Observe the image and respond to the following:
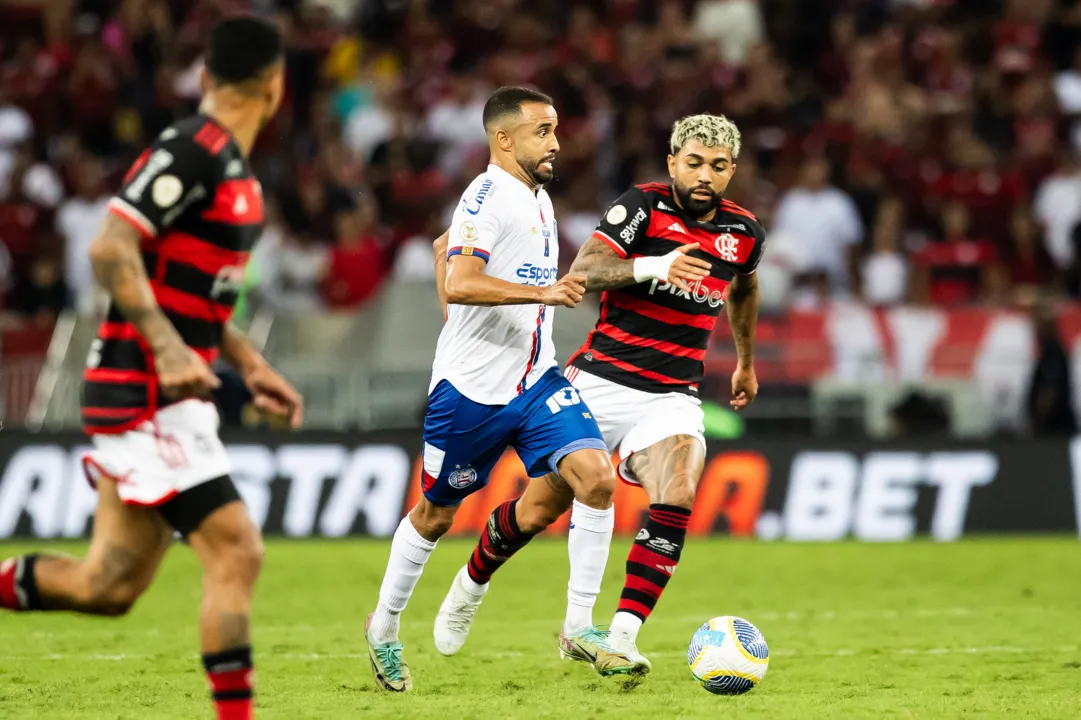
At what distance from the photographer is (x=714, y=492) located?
1497cm

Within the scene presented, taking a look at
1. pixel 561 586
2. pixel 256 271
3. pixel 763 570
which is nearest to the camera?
pixel 561 586

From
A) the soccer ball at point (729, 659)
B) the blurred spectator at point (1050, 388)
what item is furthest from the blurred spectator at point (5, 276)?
the soccer ball at point (729, 659)

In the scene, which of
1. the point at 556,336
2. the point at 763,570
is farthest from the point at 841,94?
the point at 763,570

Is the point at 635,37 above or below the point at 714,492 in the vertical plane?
above

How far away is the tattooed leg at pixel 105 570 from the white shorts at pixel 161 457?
0.11m

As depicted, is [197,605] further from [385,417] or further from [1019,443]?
[1019,443]

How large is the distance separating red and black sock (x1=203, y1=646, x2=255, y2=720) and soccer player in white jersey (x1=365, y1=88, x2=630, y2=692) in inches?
78.4

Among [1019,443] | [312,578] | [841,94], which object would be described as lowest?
[312,578]

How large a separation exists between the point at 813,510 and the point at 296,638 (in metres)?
6.73

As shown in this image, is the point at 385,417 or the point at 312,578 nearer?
the point at 312,578

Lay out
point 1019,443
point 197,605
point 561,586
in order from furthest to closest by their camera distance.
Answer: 1. point 1019,443
2. point 561,586
3. point 197,605

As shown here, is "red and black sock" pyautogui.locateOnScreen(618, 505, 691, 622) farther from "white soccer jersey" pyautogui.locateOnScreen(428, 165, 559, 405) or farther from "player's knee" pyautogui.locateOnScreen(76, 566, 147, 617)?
"player's knee" pyautogui.locateOnScreen(76, 566, 147, 617)

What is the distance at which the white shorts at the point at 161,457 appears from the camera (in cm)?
554

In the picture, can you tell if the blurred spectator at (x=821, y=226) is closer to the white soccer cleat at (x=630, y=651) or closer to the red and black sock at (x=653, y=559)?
the red and black sock at (x=653, y=559)
